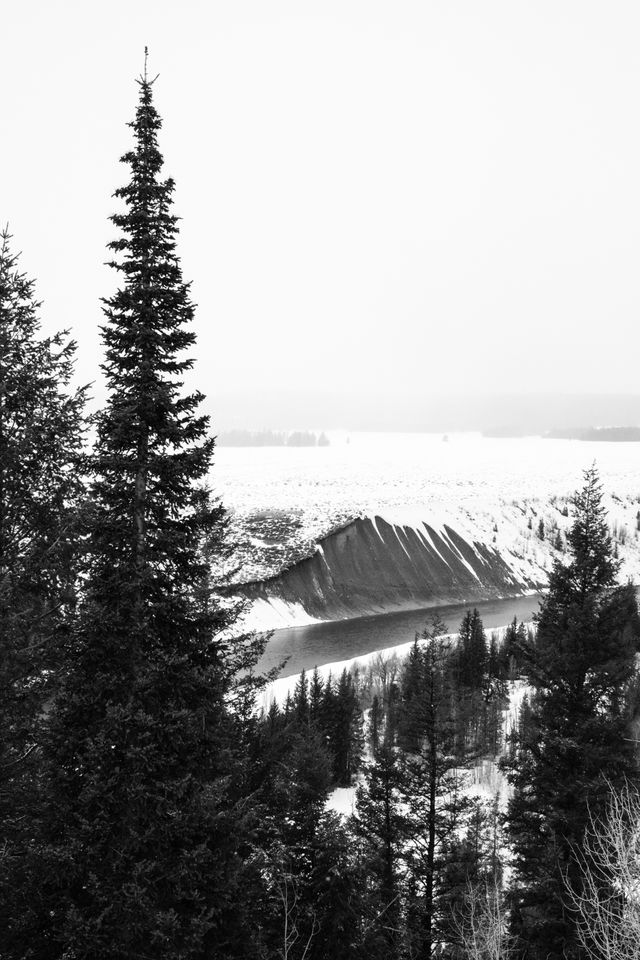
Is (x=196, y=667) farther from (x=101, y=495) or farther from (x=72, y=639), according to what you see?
(x=101, y=495)

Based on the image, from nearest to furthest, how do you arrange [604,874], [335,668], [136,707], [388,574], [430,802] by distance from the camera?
[136,707], [604,874], [430,802], [335,668], [388,574]

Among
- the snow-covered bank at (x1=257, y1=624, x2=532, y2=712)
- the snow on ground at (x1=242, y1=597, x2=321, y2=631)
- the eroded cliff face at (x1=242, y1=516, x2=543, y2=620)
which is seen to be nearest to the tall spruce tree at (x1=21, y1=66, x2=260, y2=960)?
the snow-covered bank at (x1=257, y1=624, x2=532, y2=712)

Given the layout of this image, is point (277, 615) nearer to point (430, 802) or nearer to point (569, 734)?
point (430, 802)

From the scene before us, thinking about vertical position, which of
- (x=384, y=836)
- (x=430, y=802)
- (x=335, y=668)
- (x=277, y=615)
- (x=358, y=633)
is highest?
(x=430, y=802)

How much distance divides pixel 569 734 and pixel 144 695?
1143 centimetres

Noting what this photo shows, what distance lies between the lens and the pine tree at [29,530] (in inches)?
440

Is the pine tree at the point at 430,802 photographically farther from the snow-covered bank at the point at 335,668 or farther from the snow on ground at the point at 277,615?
the snow on ground at the point at 277,615

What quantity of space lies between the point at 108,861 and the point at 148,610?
3664 mm

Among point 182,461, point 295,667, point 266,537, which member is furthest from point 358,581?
A: point 182,461

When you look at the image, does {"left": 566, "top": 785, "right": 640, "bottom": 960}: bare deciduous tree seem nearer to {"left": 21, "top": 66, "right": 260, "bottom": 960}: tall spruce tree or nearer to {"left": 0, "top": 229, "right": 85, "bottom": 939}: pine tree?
{"left": 21, "top": 66, "right": 260, "bottom": 960}: tall spruce tree

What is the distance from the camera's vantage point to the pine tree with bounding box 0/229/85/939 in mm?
11164

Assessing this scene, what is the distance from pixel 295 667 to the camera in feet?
270

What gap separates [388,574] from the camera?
424ft

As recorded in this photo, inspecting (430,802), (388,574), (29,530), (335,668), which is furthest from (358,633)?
(29,530)
